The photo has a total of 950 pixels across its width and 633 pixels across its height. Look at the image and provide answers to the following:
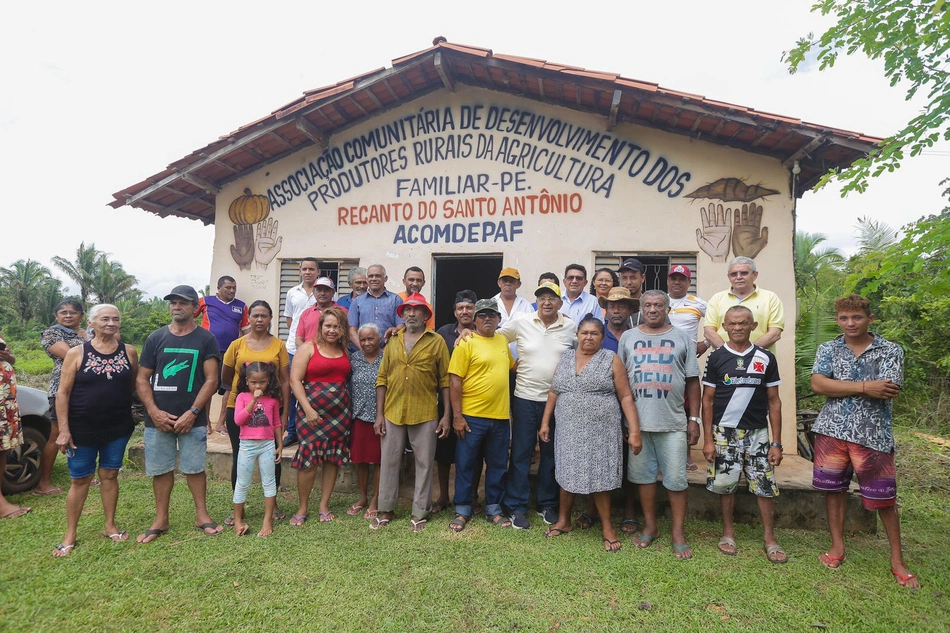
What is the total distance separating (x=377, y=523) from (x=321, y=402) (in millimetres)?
1087

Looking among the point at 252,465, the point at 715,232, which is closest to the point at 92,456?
the point at 252,465

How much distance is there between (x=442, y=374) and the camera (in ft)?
13.8

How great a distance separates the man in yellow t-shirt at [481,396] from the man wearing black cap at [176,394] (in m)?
1.92

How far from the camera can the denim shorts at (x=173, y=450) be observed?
3.84 metres

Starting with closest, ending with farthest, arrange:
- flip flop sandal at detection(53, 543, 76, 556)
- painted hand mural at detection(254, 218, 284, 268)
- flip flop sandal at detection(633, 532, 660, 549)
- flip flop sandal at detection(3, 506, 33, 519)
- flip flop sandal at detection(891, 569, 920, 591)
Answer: flip flop sandal at detection(891, 569, 920, 591) → flip flop sandal at detection(53, 543, 76, 556) → flip flop sandal at detection(633, 532, 660, 549) → flip flop sandal at detection(3, 506, 33, 519) → painted hand mural at detection(254, 218, 284, 268)

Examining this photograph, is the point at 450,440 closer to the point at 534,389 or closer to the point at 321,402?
the point at 534,389

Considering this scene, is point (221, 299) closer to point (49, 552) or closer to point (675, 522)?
point (49, 552)

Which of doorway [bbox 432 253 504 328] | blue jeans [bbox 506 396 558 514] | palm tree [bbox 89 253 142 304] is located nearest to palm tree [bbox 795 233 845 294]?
doorway [bbox 432 253 504 328]

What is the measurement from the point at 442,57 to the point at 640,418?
15.2 ft

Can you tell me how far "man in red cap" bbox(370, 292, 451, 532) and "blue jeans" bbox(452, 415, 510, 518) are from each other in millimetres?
225

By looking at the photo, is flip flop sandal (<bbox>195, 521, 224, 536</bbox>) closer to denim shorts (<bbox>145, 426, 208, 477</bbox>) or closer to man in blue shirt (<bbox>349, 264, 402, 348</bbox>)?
denim shorts (<bbox>145, 426, 208, 477</bbox>)

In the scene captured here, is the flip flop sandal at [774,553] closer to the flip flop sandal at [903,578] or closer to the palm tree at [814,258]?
the flip flop sandal at [903,578]

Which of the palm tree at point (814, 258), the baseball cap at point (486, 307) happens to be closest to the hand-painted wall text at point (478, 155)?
the baseball cap at point (486, 307)

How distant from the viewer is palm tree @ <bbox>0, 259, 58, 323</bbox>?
1175 inches
